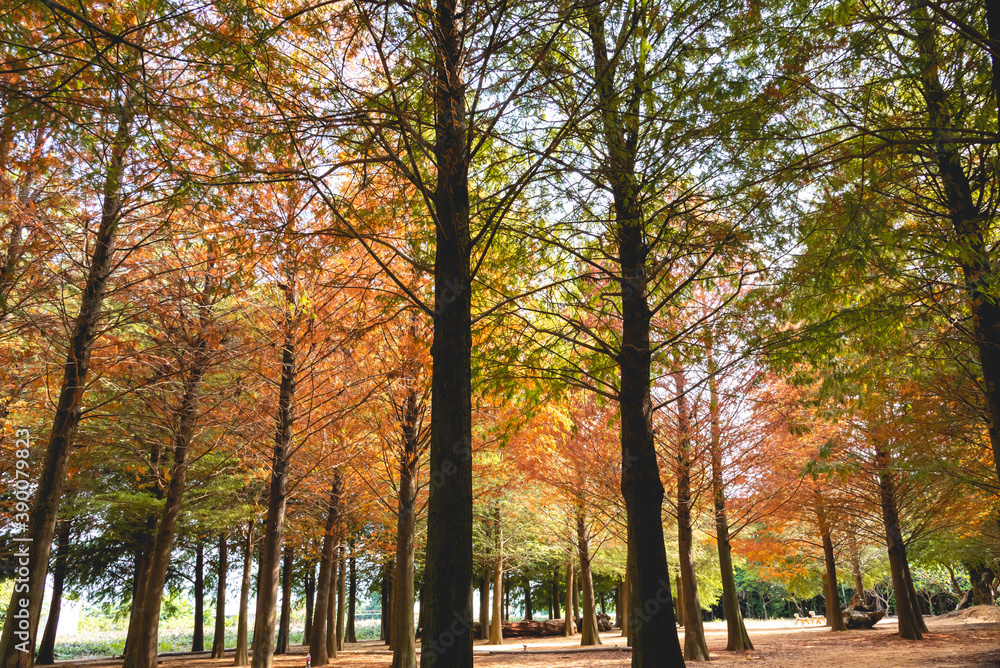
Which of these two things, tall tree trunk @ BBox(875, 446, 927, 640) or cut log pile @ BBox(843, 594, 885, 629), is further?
cut log pile @ BBox(843, 594, 885, 629)

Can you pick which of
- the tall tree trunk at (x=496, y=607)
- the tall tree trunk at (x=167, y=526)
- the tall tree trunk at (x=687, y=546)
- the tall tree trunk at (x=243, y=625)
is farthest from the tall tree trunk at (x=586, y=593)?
the tall tree trunk at (x=167, y=526)

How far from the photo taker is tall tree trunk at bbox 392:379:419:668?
1177 cm

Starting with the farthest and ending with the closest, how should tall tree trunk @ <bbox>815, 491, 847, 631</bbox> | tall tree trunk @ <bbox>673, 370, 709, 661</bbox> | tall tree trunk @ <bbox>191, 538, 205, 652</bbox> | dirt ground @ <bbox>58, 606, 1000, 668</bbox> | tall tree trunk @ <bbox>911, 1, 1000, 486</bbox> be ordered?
tall tree trunk @ <bbox>191, 538, 205, 652</bbox>, tall tree trunk @ <bbox>815, 491, 847, 631</bbox>, tall tree trunk @ <bbox>673, 370, 709, 661</bbox>, dirt ground @ <bbox>58, 606, 1000, 668</bbox>, tall tree trunk @ <bbox>911, 1, 1000, 486</bbox>

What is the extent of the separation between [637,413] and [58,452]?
25.4 feet

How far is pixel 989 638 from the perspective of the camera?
49.8 ft

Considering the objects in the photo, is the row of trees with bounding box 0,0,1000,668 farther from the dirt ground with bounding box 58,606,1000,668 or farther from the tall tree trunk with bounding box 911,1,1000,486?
the dirt ground with bounding box 58,606,1000,668

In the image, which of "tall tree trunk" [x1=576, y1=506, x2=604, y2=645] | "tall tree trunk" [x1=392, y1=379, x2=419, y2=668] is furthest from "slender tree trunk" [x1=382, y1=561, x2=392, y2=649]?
"tall tree trunk" [x1=392, y1=379, x2=419, y2=668]

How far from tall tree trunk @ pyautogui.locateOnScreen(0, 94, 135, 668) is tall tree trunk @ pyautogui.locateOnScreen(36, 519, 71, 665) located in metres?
13.8

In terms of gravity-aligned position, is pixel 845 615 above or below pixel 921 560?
below

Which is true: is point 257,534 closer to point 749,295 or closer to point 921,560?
point 749,295

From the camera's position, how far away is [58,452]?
7707 millimetres

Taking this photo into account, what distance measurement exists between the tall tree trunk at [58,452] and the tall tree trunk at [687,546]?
11.3 meters

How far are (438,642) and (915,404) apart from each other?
10.5 m

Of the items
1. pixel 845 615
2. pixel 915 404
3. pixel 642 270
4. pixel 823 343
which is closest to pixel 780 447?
pixel 915 404
